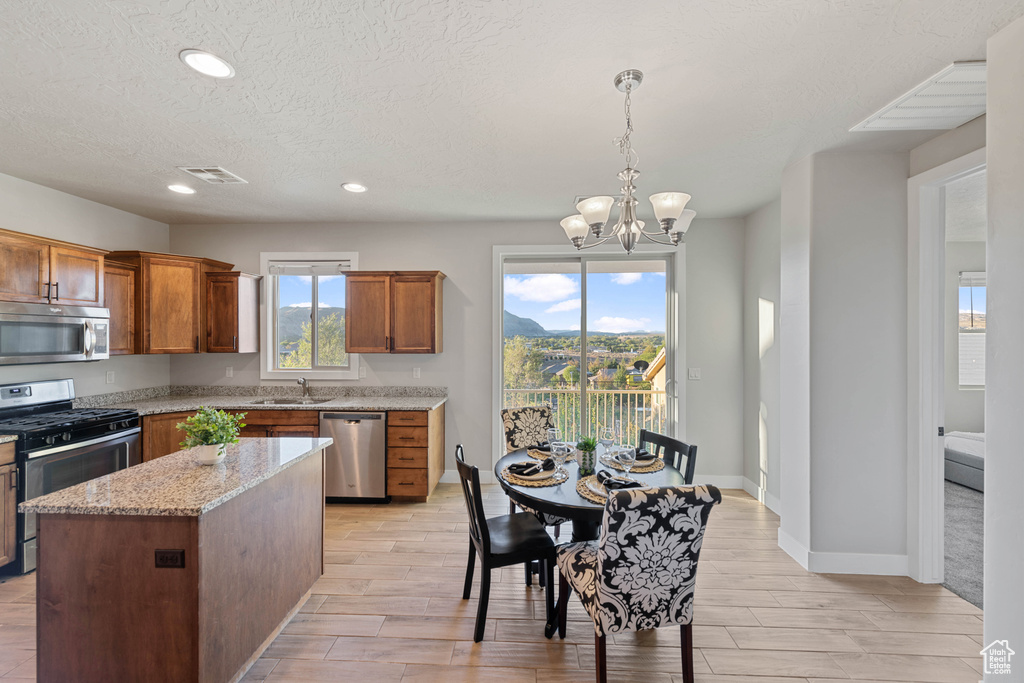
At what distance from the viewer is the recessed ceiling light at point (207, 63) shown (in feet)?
6.23

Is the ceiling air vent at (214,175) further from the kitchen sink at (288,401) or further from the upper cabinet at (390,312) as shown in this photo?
the kitchen sink at (288,401)

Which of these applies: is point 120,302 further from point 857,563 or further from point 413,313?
point 857,563

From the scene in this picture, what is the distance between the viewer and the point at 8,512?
109 inches

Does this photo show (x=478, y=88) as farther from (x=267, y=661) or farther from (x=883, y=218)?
(x=267, y=661)

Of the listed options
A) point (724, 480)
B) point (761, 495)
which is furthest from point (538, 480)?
point (724, 480)

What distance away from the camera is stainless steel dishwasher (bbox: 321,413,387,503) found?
4164mm

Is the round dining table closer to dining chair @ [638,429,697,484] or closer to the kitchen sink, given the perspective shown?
dining chair @ [638,429,697,484]

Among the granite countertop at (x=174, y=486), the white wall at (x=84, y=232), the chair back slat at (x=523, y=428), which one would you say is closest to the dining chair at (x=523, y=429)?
the chair back slat at (x=523, y=428)

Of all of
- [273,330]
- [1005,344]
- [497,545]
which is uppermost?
[273,330]

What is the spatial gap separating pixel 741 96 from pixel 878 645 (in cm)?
272

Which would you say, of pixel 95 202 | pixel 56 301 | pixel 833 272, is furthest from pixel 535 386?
pixel 95 202

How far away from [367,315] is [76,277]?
83.2 inches

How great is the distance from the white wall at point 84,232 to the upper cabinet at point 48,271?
46cm

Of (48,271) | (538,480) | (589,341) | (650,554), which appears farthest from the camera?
(589,341)
